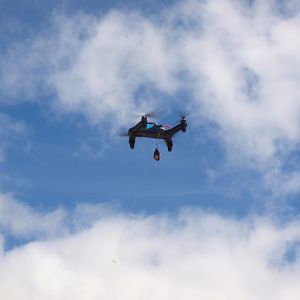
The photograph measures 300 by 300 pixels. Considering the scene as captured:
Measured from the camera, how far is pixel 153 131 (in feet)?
484

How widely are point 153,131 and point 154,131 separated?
25cm

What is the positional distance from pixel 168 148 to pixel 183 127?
18.7 feet

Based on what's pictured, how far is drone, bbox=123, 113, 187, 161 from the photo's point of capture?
144 metres

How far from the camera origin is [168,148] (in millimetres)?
150875

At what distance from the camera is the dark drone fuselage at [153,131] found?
14475cm

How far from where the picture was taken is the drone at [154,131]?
14375cm

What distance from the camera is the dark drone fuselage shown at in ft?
475

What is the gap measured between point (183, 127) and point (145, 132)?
28.9 feet

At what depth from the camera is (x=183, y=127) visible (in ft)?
491

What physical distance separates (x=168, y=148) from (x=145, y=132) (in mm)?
7381

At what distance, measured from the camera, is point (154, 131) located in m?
148

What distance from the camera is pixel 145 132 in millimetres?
146625
